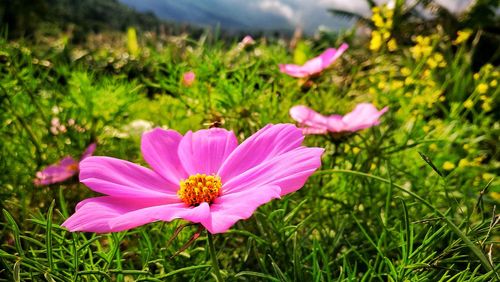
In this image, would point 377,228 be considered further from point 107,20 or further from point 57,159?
point 107,20

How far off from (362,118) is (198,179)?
342 millimetres

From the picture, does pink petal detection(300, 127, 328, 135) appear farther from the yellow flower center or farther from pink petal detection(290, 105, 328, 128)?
the yellow flower center

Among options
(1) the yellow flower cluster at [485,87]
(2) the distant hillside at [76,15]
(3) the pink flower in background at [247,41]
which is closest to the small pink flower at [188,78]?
(3) the pink flower in background at [247,41]

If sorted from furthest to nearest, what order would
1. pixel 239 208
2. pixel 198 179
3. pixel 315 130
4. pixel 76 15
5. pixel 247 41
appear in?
pixel 76 15 < pixel 247 41 < pixel 315 130 < pixel 198 179 < pixel 239 208

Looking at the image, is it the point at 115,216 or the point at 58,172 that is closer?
the point at 115,216

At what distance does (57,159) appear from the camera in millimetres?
763

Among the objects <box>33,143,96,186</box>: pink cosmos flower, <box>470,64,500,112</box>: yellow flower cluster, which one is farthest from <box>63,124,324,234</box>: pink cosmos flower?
<box>470,64,500,112</box>: yellow flower cluster

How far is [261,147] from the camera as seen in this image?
0.41 m

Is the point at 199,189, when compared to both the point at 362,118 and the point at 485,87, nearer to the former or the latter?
the point at 362,118

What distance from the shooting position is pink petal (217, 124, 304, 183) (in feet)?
1.29

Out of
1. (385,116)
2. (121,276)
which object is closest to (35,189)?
(121,276)

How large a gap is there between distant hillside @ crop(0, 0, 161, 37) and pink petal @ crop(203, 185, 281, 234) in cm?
1301

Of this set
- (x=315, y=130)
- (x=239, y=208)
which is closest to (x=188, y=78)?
(x=315, y=130)

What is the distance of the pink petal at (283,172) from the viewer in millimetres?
339
